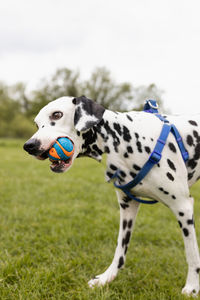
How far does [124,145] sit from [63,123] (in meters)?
0.55

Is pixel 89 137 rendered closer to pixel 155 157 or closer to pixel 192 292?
pixel 155 157

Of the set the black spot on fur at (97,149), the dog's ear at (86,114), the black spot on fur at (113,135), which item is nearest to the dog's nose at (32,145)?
the dog's ear at (86,114)

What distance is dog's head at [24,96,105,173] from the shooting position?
6.80ft

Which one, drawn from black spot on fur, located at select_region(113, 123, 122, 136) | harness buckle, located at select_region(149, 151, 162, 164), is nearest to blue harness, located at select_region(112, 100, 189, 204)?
harness buckle, located at select_region(149, 151, 162, 164)

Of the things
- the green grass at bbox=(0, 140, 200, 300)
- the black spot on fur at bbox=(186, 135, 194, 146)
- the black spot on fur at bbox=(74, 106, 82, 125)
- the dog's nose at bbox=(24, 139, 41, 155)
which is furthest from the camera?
the green grass at bbox=(0, 140, 200, 300)

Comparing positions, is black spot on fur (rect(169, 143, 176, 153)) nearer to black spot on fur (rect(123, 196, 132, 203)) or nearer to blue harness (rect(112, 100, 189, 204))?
blue harness (rect(112, 100, 189, 204))

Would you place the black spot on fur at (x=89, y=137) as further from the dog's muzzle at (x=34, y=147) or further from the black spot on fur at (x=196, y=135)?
the black spot on fur at (x=196, y=135)

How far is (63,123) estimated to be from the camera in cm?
218

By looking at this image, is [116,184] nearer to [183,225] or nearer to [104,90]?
[183,225]

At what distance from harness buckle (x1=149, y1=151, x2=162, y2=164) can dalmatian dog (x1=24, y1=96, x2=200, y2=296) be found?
0.16 ft

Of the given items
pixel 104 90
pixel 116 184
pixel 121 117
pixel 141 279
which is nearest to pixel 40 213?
pixel 141 279

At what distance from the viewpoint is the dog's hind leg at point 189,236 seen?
2350 millimetres

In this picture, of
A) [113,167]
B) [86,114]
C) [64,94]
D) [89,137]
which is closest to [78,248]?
[113,167]

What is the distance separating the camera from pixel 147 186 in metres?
2.30
